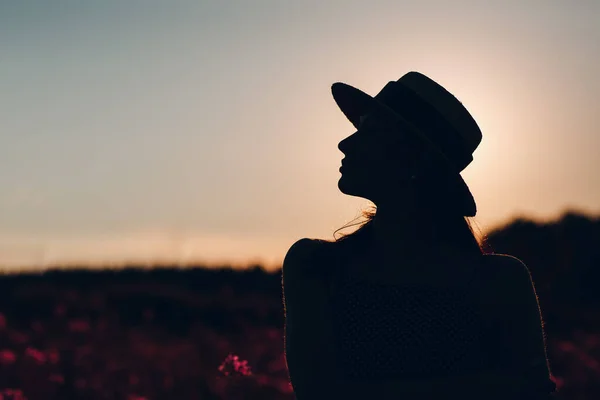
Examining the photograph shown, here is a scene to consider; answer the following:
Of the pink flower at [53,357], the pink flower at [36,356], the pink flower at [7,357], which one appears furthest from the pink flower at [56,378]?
the pink flower at [7,357]

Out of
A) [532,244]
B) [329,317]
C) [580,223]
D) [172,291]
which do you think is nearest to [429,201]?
[329,317]

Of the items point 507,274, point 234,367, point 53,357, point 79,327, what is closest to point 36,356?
point 53,357

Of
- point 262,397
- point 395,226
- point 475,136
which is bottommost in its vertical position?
point 262,397

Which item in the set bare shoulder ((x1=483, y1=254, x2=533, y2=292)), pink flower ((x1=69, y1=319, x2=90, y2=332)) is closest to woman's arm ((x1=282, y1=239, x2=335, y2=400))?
bare shoulder ((x1=483, y1=254, x2=533, y2=292))

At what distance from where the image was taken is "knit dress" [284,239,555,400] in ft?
10.9

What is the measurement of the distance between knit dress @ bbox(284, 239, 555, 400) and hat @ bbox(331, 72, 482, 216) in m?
0.42

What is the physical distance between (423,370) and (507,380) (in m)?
0.33

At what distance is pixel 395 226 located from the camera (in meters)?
3.56

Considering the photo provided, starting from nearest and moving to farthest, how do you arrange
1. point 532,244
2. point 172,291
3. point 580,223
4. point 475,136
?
point 475,136 < point 172,291 < point 532,244 < point 580,223

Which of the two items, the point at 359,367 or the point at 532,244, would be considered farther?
the point at 532,244

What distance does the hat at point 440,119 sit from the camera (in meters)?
3.65

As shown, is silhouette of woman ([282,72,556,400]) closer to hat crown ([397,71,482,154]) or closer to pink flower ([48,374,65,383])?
hat crown ([397,71,482,154])

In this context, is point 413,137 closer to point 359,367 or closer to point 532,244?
point 359,367

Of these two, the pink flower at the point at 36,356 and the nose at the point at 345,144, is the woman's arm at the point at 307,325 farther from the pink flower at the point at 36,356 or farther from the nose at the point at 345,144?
the pink flower at the point at 36,356
